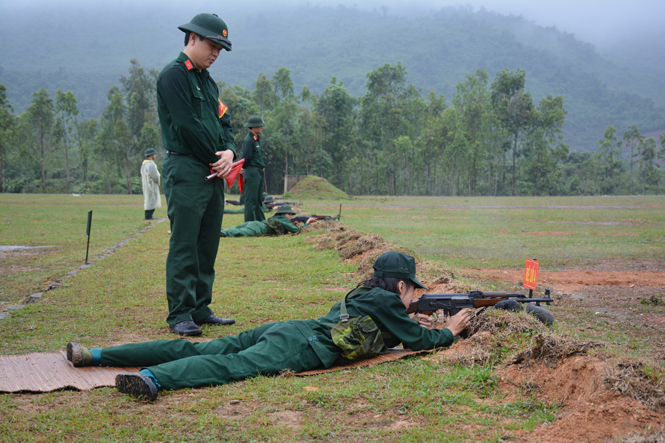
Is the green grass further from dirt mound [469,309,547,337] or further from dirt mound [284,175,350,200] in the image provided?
dirt mound [284,175,350,200]

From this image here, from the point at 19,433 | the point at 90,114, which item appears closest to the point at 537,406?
the point at 19,433

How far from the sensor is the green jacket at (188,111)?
4.45 metres

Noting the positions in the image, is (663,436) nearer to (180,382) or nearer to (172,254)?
(180,382)

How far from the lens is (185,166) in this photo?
180 inches

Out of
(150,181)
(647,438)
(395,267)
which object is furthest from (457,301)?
(150,181)

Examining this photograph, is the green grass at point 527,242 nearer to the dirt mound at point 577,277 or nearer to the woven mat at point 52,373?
the dirt mound at point 577,277

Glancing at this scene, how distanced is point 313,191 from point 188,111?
112 feet

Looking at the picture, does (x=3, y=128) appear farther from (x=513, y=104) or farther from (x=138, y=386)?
(x=138, y=386)

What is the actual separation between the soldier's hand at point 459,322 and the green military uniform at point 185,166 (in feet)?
7.09

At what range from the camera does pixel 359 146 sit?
6775 centimetres

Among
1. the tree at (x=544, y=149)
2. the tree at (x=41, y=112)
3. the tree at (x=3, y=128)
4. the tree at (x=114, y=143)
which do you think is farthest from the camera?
the tree at (x=544, y=149)

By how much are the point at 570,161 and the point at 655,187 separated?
52.3ft

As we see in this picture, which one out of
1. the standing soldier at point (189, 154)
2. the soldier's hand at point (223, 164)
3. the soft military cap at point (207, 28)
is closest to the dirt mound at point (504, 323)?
the standing soldier at point (189, 154)

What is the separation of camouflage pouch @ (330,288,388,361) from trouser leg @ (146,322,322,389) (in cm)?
20
